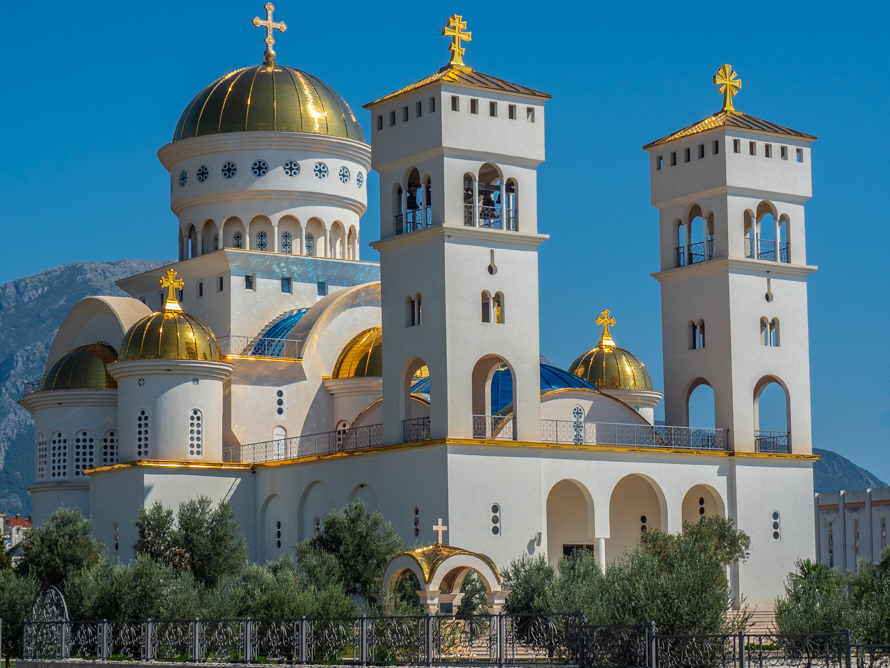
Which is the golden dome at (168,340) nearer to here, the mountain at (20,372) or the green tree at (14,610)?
the green tree at (14,610)

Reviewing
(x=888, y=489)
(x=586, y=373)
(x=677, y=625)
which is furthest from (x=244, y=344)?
(x=888, y=489)

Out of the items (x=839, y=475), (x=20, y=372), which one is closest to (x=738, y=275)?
(x=839, y=475)

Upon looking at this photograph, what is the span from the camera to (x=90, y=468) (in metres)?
37.0

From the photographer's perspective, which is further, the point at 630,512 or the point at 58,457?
the point at 58,457

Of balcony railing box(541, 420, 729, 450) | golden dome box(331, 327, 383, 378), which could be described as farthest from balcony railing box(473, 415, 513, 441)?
golden dome box(331, 327, 383, 378)

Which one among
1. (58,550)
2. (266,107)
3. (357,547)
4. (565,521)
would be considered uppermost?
(266,107)

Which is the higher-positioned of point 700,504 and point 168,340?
point 168,340

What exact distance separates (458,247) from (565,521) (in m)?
7.17

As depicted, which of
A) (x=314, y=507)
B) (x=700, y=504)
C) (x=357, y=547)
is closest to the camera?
(x=357, y=547)

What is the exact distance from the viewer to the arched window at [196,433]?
3478 centimetres

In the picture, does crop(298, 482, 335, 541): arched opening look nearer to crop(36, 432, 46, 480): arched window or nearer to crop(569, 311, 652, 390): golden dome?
crop(36, 432, 46, 480): arched window

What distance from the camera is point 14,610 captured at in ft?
92.0

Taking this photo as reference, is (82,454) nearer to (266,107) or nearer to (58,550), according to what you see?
(58,550)

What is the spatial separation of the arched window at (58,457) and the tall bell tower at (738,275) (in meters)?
14.9
